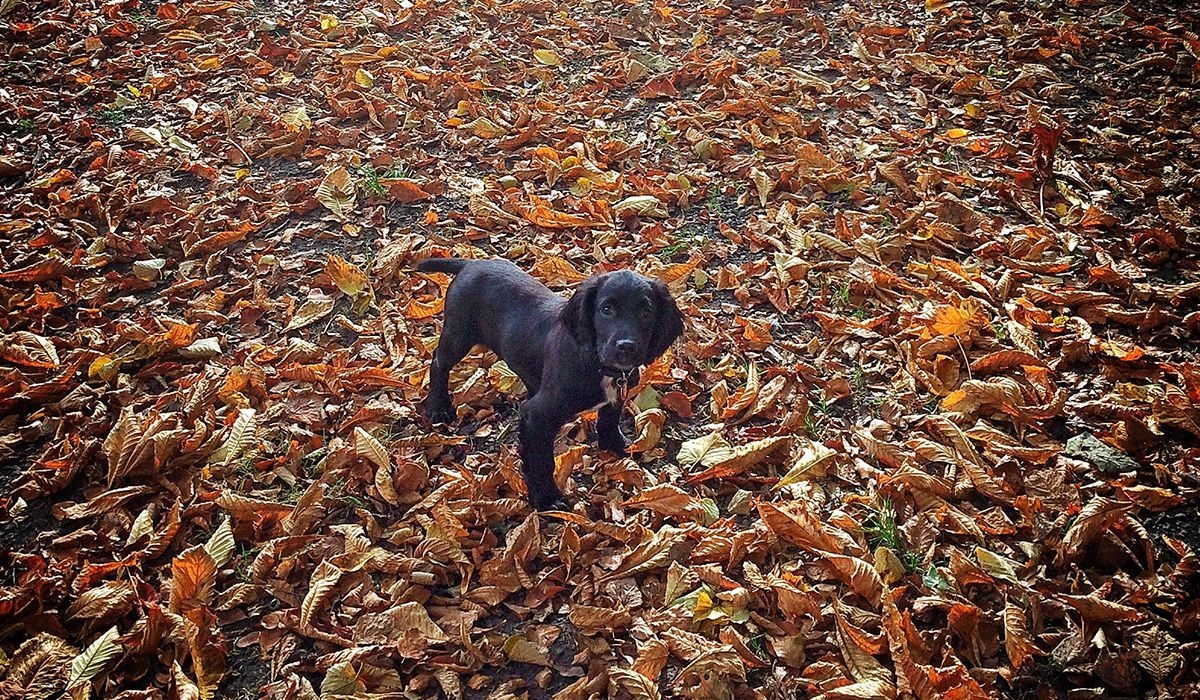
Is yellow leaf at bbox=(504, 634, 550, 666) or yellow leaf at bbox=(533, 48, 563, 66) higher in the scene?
yellow leaf at bbox=(533, 48, 563, 66)

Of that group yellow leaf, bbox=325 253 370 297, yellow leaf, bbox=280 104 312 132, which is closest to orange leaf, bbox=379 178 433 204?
yellow leaf, bbox=325 253 370 297

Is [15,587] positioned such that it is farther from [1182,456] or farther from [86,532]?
[1182,456]

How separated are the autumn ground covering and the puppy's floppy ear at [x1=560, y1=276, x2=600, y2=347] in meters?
0.81

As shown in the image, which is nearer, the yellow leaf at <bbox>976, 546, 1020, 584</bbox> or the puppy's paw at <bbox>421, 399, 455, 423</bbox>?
the yellow leaf at <bbox>976, 546, 1020, 584</bbox>

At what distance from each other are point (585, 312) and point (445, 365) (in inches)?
40.6

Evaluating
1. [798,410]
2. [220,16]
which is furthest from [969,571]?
[220,16]

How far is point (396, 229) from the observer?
5.36m

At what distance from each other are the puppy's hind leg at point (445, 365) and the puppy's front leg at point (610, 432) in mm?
713

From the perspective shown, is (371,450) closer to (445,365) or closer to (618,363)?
(445,365)

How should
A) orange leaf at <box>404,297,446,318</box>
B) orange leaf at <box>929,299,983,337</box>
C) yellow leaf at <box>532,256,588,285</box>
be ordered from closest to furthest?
orange leaf at <box>929,299,983,337</box>
orange leaf at <box>404,297,446,318</box>
yellow leaf at <box>532,256,588,285</box>

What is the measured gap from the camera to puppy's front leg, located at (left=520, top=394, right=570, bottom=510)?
337 cm

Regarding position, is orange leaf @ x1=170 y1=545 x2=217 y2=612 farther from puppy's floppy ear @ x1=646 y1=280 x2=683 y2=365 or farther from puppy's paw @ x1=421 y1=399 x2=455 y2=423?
puppy's floppy ear @ x1=646 y1=280 x2=683 y2=365

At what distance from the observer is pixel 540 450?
3.44 meters

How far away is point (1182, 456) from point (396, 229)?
4484mm
